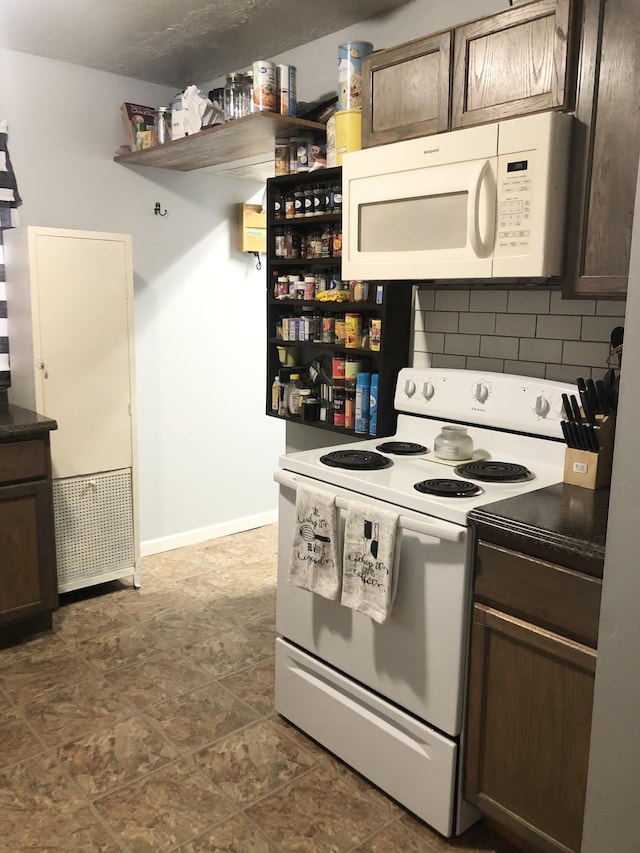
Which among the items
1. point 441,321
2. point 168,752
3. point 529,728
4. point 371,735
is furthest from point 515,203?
point 168,752

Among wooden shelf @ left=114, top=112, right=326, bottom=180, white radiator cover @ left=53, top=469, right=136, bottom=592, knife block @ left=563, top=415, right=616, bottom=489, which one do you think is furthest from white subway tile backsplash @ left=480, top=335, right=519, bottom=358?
white radiator cover @ left=53, top=469, right=136, bottom=592

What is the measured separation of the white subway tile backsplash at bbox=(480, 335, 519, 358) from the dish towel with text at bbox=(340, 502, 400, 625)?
79 cm

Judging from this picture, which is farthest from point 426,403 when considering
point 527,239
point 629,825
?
point 629,825

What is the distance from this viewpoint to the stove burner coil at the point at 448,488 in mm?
1823

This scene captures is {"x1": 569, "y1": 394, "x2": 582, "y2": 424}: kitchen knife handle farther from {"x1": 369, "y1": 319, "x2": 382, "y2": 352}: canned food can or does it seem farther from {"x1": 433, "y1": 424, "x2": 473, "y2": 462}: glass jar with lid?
{"x1": 369, "y1": 319, "x2": 382, "y2": 352}: canned food can

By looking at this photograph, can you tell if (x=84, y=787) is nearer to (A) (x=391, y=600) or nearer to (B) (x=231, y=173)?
(A) (x=391, y=600)

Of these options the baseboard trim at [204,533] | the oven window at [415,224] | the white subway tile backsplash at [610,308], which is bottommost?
the baseboard trim at [204,533]

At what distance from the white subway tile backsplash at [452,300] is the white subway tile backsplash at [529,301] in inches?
7.1

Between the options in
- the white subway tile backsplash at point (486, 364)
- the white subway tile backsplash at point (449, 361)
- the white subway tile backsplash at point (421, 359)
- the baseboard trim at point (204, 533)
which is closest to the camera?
the white subway tile backsplash at point (486, 364)

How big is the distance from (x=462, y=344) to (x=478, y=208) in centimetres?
61

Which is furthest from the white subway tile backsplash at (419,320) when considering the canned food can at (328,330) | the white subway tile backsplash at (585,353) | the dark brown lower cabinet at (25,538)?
the dark brown lower cabinet at (25,538)

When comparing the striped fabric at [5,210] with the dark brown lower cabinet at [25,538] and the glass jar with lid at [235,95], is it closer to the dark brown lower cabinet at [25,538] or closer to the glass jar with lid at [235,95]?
the dark brown lower cabinet at [25,538]

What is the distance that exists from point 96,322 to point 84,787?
190cm

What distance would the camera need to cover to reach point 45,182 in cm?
328
